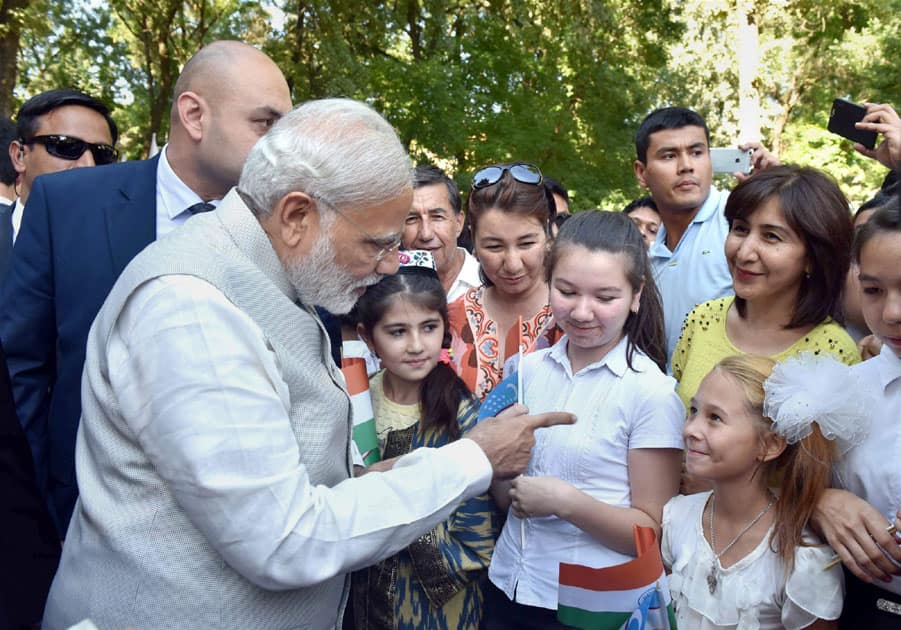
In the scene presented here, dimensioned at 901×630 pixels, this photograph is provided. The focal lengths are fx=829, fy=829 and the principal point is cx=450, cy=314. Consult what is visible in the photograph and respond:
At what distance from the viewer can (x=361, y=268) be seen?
1930 mm

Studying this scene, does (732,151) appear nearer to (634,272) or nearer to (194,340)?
(634,272)

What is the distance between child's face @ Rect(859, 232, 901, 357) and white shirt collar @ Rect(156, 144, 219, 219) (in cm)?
211

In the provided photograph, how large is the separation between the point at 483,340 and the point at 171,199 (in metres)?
1.25

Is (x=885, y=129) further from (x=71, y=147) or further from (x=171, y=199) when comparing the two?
(x=71, y=147)

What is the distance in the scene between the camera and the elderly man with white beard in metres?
1.57

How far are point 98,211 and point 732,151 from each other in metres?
3.17

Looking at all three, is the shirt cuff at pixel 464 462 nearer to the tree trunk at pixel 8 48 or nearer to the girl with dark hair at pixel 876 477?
the girl with dark hair at pixel 876 477

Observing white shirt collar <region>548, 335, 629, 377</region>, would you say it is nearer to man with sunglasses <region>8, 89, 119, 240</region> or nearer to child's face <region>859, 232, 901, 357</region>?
child's face <region>859, 232, 901, 357</region>

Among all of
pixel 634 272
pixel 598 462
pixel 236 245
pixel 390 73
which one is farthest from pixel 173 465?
pixel 390 73

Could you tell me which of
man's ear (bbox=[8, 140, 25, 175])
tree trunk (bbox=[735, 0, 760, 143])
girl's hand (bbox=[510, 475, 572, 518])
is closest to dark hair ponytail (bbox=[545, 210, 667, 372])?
girl's hand (bbox=[510, 475, 572, 518])

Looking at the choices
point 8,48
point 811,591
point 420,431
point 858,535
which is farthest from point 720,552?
point 8,48

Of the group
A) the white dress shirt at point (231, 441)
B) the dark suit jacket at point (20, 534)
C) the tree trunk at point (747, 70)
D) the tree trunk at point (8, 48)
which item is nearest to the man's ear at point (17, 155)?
the dark suit jacket at point (20, 534)

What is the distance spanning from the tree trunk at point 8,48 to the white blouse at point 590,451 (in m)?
11.4

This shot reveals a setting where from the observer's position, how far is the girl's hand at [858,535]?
6.41 feet
